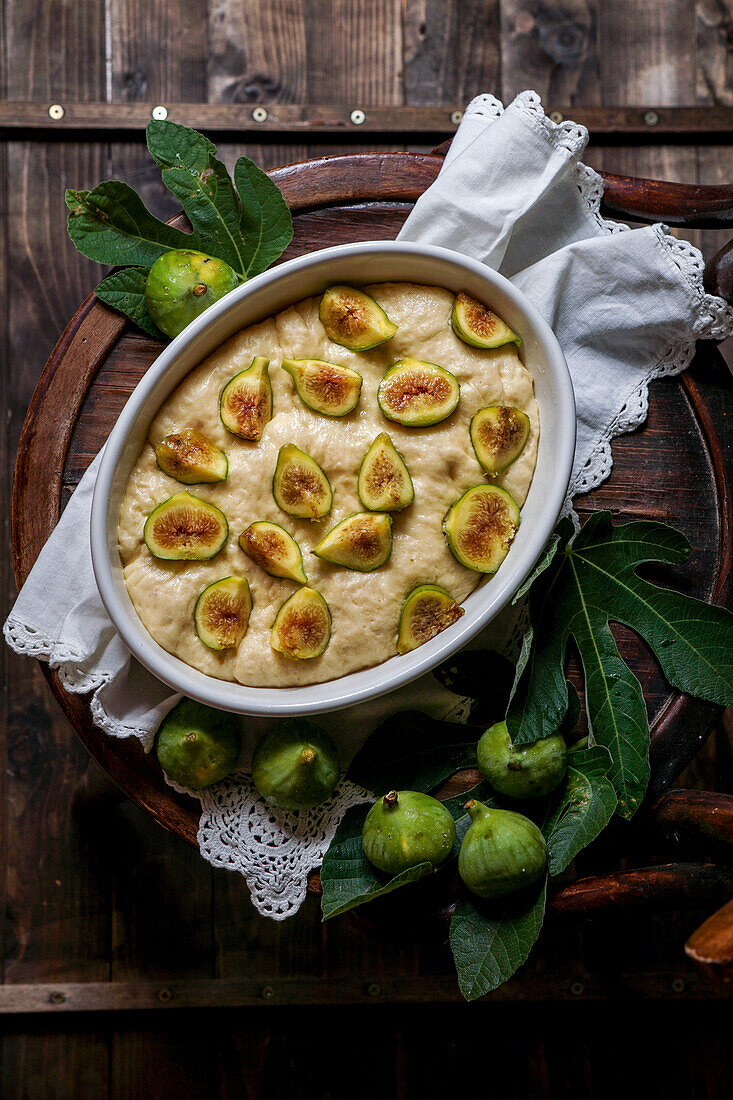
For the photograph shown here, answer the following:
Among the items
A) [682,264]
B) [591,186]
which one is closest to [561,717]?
[682,264]

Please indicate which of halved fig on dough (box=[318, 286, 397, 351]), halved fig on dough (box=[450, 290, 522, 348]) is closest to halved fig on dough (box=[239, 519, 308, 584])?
halved fig on dough (box=[318, 286, 397, 351])

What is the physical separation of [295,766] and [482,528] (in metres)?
0.51

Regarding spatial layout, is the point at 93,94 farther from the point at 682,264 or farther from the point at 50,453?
the point at 682,264

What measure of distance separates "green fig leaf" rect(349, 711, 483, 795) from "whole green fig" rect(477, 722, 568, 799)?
0.09m

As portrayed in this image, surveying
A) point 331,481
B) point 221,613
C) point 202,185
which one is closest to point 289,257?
point 202,185

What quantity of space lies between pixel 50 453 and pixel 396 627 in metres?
0.70

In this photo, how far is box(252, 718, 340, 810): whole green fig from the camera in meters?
1.40

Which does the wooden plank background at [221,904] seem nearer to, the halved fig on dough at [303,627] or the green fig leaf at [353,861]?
the green fig leaf at [353,861]

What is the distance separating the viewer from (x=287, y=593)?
148 centimetres

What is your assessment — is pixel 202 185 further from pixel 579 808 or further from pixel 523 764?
pixel 579 808

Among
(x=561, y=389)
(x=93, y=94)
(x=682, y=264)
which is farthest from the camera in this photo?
(x=93, y=94)

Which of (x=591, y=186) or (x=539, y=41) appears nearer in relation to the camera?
(x=591, y=186)

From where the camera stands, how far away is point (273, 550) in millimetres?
1442

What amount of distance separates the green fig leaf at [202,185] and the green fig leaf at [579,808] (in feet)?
3.50
